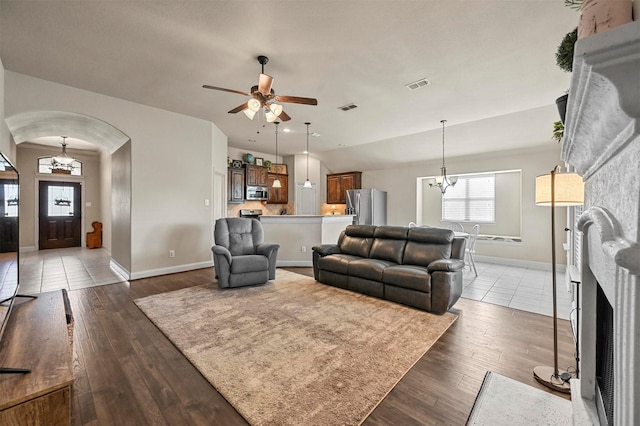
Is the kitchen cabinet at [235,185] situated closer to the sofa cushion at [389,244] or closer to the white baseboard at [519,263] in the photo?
the sofa cushion at [389,244]

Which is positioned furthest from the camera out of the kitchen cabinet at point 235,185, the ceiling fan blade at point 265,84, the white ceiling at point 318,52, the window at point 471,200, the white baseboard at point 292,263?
the kitchen cabinet at point 235,185

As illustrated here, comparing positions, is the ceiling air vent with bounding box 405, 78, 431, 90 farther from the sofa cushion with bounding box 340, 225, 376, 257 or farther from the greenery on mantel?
the greenery on mantel

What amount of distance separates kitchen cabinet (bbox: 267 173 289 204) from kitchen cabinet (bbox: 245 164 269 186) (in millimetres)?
192

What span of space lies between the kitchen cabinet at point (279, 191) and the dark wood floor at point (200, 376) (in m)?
5.22

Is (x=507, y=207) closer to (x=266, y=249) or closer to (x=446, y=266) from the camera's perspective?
(x=446, y=266)

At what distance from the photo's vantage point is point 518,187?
21.6 ft

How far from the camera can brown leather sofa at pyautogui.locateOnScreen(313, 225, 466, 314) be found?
3.17m

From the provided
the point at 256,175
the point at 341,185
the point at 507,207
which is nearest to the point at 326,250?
the point at 256,175

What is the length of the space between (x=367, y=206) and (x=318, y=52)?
200 inches

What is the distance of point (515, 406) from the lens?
172 centimetres

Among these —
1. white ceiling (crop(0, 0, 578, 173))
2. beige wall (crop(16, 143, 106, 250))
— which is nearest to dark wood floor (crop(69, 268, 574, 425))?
white ceiling (crop(0, 0, 578, 173))

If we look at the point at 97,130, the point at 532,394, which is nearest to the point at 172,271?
the point at 97,130

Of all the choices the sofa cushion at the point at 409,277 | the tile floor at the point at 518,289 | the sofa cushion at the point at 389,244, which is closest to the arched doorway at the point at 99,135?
the sofa cushion at the point at 389,244

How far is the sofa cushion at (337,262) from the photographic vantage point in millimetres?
4035
